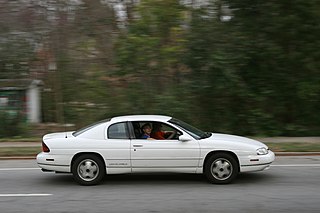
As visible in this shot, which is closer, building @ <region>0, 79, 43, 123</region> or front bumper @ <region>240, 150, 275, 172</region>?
front bumper @ <region>240, 150, 275, 172</region>

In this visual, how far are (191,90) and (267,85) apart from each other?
2.98 m

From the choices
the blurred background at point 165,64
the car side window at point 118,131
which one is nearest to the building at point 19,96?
the blurred background at point 165,64

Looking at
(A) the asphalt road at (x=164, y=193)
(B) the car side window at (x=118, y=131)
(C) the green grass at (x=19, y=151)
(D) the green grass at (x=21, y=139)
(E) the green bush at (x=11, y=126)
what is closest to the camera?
(A) the asphalt road at (x=164, y=193)

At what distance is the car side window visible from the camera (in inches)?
367

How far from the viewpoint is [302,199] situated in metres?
7.98

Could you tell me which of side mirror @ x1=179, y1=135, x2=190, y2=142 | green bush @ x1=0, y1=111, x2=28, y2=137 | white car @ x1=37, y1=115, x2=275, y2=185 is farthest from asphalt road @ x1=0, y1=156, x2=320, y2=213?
green bush @ x1=0, y1=111, x2=28, y2=137

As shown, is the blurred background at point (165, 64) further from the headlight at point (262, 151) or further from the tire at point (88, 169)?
the tire at point (88, 169)

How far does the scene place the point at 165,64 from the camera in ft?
59.7

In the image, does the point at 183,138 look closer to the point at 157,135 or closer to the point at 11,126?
the point at 157,135

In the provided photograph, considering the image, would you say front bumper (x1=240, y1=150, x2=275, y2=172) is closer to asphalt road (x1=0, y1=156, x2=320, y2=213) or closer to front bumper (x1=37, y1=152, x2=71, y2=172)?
asphalt road (x1=0, y1=156, x2=320, y2=213)

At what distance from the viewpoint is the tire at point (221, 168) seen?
9.08 meters

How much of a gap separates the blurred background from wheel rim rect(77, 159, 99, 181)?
8.52 m

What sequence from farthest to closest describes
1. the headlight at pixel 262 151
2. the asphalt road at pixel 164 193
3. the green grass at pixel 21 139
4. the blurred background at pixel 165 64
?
1. the blurred background at pixel 165 64
2. the green grass at pixel 21 139
3. the headlight at pixel 262 151
4. the asphalt road at pixel 164 193

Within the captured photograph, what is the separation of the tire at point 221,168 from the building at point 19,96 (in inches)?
448
